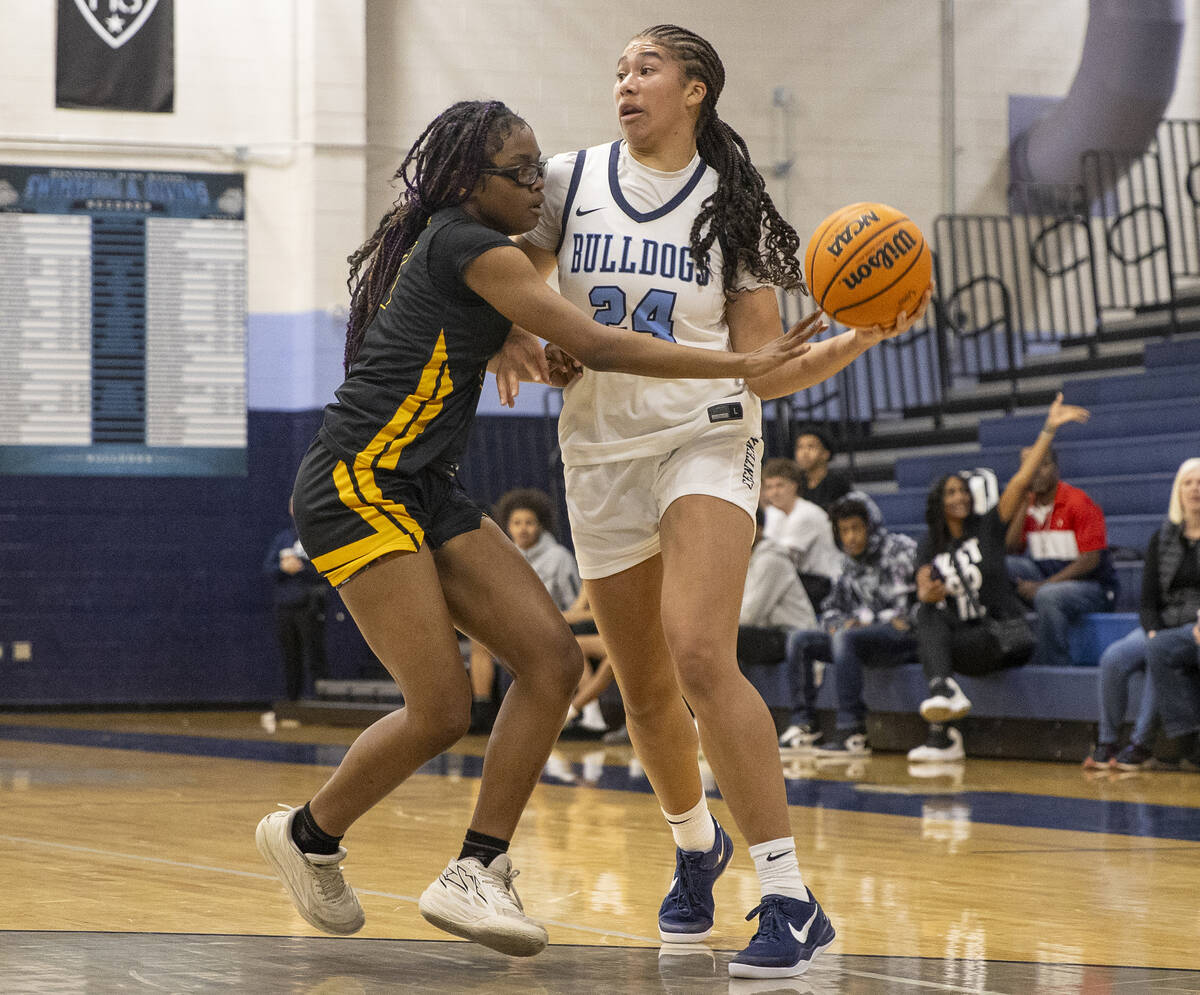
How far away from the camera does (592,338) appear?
9.57 feet

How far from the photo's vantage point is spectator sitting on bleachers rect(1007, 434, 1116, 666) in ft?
24.8

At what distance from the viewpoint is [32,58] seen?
1148 centimetres

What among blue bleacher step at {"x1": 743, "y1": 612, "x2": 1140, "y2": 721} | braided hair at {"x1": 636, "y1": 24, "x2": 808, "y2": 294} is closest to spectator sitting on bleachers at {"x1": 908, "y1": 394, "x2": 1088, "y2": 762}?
blue bleacher step at {"x1": 743, "y1": 612, "x2": 1140, "y2": 721}

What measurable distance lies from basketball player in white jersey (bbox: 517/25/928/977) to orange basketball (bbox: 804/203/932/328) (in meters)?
0.05

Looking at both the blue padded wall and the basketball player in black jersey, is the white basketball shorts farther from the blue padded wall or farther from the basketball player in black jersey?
the blue padded wall

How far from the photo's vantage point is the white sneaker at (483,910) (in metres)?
2.88

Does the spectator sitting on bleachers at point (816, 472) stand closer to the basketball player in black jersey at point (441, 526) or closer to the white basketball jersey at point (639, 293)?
the white basketball jersey at point (639, 293)

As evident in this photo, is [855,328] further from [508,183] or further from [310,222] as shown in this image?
[310,222]

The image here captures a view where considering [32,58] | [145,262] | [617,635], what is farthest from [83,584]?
[617,635]

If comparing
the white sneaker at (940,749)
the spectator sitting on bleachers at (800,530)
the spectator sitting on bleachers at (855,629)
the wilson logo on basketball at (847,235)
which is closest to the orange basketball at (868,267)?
the wilson logo on basketball at (847,235)

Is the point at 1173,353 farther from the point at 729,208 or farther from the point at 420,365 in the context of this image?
the point at 420,365

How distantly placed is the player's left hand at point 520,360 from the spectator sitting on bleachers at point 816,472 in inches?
222

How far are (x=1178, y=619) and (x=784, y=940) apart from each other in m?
4.32

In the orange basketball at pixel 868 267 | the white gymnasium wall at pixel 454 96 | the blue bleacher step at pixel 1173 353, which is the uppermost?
the white gymnasium wall at pixel 454 96
